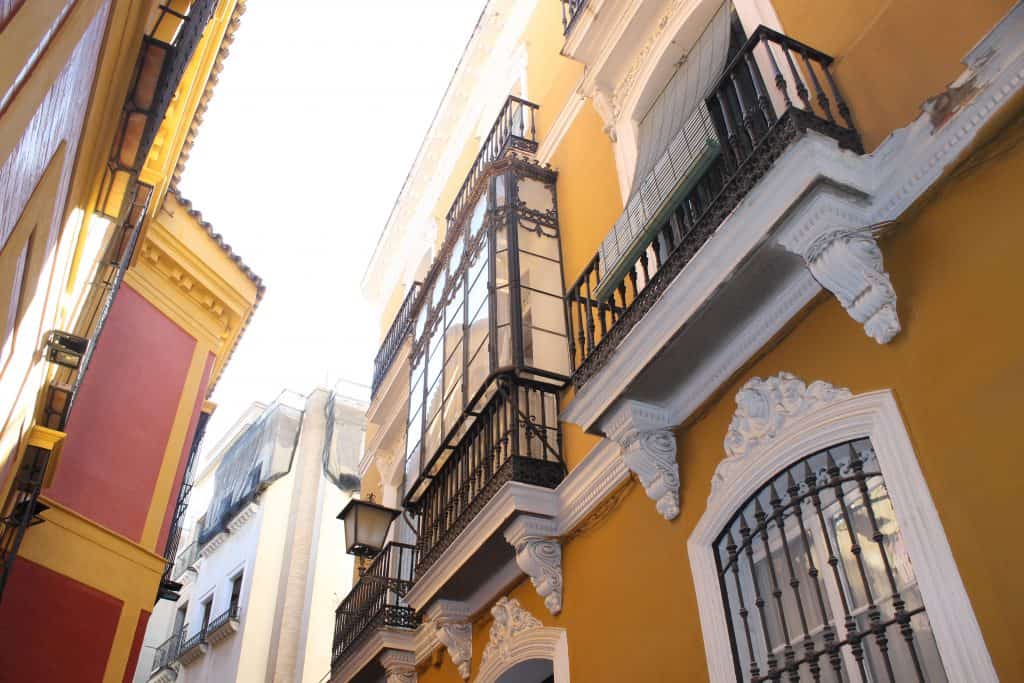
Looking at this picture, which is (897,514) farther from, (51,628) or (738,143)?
(51,628)

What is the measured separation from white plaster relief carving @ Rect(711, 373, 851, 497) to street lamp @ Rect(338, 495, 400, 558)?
4.27 metres

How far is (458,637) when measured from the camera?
272 inches

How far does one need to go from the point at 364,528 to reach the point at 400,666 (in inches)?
59.4

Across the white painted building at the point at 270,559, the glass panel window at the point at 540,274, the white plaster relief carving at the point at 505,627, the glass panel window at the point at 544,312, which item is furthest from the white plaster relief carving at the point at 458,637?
the white painted building at the point at 270,559

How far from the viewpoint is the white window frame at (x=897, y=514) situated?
2.88 metres

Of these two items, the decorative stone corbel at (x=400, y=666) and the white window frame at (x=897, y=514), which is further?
the decorative stone corbel at (x=400, y=666)

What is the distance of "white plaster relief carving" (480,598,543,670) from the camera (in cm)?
611

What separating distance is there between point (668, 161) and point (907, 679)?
319 centimetres

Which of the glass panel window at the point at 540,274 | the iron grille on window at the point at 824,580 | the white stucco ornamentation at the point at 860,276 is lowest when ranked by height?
the iron grille on window at the point at 824,580

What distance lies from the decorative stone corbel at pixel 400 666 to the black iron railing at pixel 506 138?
4.40 meters

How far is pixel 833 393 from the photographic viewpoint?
377cm

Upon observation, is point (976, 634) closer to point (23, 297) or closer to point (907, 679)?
point (907, 679)

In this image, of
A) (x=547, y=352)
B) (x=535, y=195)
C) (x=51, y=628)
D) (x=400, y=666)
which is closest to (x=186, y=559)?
(x=51, y=628)

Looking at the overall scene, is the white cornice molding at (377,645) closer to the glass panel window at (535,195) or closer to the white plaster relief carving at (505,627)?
the white plaster relief carving at (505,627)
